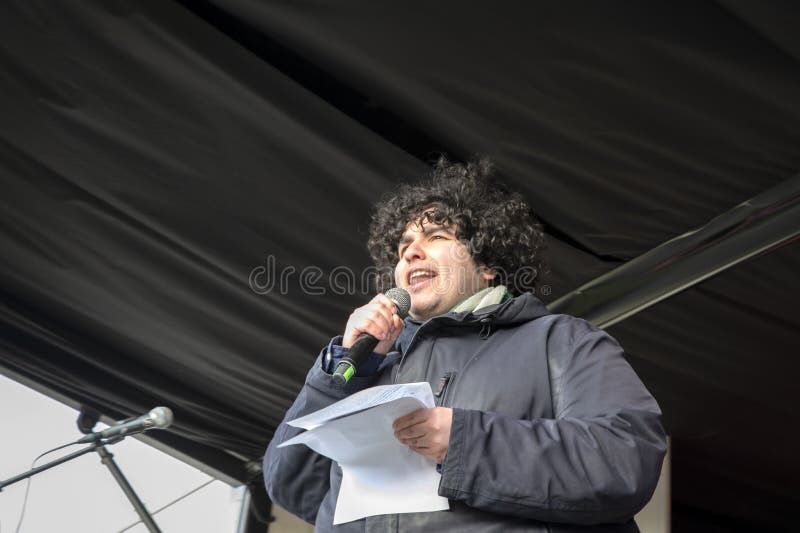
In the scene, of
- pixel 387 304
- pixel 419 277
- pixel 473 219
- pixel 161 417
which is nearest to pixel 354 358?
pixel 387 304

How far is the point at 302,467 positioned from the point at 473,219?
2.56ft

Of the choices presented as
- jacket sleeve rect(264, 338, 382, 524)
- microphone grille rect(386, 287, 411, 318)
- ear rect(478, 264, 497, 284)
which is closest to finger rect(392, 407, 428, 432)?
jacket sleeve rect(264, 338, 382, 524)

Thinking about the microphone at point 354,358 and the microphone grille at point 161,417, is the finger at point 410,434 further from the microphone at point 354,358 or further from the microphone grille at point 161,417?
the microphone grille at point 161,417

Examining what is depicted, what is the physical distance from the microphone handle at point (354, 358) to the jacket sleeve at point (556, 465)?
30 cm

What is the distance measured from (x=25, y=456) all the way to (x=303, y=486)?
5.14 feet

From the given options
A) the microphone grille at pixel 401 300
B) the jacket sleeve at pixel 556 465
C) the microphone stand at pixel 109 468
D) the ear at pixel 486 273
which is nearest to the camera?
the jacket sleeve at pixel 556 465

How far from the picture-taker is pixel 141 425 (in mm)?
2436

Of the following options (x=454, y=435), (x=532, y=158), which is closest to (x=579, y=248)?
(x=532, y=158)

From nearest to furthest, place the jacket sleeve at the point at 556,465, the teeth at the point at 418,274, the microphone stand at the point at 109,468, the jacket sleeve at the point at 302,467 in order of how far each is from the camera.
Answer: the jacket sleeve at the point at 556,465 → the jacket sleeve at the point at 302,467 → the teeth at the point at 418,274 → the microphone stand at the point at 109,468

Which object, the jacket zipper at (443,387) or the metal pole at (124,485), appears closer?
the jacket zipper at (443,387)

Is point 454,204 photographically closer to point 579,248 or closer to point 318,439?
point 579,248

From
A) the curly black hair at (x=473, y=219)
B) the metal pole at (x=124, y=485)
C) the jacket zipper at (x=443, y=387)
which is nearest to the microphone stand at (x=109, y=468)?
the metal pole at (x=124, y=485)

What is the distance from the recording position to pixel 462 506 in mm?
1240

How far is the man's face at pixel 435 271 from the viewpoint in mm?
1751
